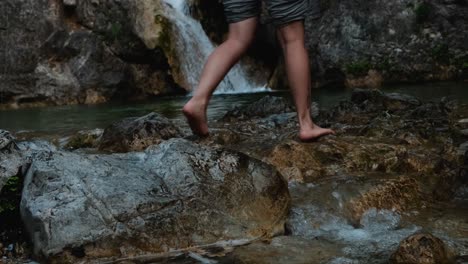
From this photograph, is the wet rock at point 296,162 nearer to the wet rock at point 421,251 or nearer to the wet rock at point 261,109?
the wet rock at point 421,251

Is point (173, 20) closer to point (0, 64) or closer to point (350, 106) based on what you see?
point (0, 64)

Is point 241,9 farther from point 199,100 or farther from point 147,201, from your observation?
point 147,201

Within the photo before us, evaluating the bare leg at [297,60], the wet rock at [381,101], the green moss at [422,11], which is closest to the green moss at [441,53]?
the green moss at [422,11]

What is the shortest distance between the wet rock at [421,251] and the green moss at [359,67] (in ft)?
30.9

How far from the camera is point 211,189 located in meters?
2.65

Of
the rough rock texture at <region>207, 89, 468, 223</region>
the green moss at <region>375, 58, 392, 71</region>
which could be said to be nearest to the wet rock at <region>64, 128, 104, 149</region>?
the rough rock texture at <region>207, 89, 468, 223</region>

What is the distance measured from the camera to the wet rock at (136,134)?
437cm

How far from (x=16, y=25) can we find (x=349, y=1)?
23.2 feet

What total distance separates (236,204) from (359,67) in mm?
9137

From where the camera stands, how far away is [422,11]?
11.2 meters

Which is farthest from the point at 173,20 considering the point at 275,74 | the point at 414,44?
the point at 414,44

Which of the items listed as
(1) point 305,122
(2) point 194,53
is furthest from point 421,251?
(2) point 194,53

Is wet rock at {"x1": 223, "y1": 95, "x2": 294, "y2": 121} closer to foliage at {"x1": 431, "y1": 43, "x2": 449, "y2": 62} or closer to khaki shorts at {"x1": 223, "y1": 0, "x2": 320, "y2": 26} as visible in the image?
khaki shorts at {"x1": 223, "y1": 0, "x2": 320, "y2": 26}

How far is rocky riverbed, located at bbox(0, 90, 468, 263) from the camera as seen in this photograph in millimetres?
2307
